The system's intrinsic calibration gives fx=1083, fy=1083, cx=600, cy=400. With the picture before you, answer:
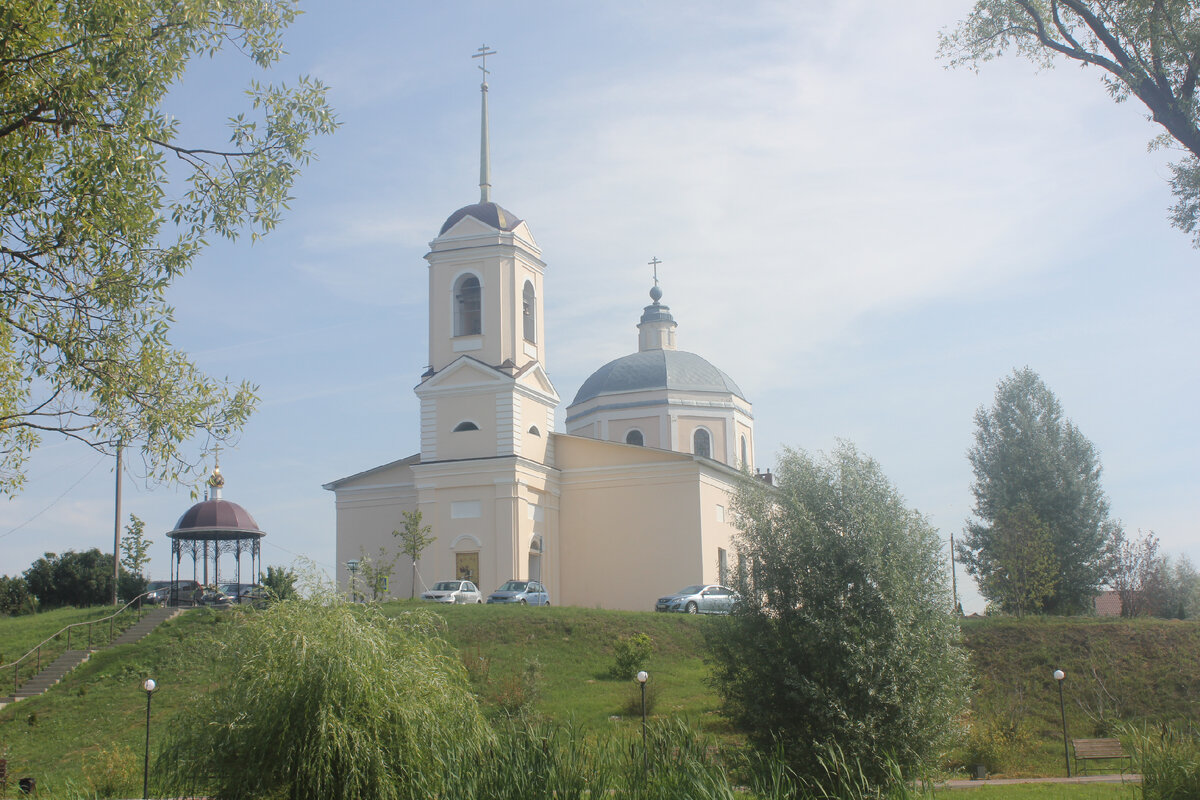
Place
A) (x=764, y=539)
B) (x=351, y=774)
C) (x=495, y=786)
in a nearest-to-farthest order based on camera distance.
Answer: (x=351, y=774) < (x=495, y=786) < (x=764, y=539)

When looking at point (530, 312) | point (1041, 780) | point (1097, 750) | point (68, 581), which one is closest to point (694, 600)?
point (530, 312)

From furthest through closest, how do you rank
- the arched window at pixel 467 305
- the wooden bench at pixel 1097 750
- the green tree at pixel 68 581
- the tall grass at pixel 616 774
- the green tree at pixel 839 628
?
the green tree at pixel 68 581
the arched window at pixel 467 305
the wooden bench at pixel 1097 750
the green tree at pixel 839 628
the tall grass at pixel 616 774

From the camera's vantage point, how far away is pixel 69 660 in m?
26.8

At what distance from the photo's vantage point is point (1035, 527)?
37.7 meters

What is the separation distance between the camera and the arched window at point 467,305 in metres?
40.3

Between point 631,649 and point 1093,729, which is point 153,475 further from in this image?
point 1093,729

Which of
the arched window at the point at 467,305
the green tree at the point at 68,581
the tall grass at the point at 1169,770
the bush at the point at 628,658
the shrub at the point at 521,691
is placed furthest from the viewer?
the green tree at the point at 68,581

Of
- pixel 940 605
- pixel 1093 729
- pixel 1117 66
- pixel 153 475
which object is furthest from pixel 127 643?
pixel 1117 66

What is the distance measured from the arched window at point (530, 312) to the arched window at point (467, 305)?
1.93 meters

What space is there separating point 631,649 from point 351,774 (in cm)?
1349

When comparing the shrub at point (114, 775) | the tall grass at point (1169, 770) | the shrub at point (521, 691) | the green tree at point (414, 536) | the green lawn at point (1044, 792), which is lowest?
the green lawn at point (1044, 792)

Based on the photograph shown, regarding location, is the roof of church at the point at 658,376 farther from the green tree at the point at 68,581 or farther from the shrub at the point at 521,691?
the shrub at the point at 521,691

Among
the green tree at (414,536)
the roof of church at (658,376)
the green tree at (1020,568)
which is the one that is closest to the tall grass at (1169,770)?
the green tree at (1020,568)

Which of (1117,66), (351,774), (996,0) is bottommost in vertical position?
(351,774)
